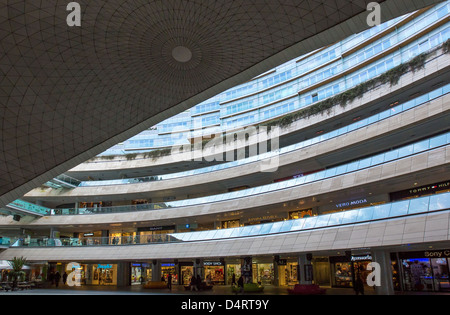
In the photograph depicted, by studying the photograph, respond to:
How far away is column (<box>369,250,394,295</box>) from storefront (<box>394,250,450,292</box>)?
11.5 ft

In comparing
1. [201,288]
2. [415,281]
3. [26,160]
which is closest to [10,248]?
[201,288]

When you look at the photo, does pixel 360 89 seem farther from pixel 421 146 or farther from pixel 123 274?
pixel 123 274

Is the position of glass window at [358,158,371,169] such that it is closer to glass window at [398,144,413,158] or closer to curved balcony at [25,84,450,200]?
glass window at [398,144,413,158]

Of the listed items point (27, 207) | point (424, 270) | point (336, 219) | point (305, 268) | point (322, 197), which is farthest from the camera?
point (27, 207)

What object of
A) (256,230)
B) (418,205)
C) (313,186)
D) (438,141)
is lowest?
(256,230)

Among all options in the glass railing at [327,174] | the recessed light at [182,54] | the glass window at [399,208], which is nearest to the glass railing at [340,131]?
the glass railing at [327,174]

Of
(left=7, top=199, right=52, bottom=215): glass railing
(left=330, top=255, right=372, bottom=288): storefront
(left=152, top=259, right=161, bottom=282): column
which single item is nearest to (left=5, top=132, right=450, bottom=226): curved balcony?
(left=7, top=199, right=52, bottom=215): glass railing

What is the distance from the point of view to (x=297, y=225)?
29250 mm

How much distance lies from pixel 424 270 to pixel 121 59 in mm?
26774

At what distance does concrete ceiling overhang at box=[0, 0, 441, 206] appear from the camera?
14.1 meters

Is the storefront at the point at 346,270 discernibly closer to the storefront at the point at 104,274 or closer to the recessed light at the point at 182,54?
the recessed light at the point at 182,54

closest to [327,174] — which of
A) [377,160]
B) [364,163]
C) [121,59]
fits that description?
[364,163]

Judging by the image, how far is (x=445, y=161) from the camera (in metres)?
23.2
